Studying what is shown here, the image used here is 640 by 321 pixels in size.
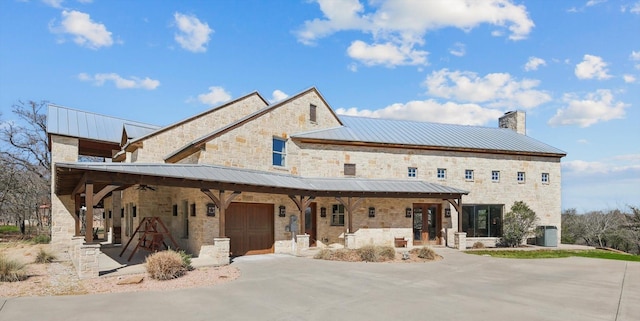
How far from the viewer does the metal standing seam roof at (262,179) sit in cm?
1233

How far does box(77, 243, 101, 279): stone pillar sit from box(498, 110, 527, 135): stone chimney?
2761 cm

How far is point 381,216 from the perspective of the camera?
819 inches

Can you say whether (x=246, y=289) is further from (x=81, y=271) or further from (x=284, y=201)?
(x=284, y=201)

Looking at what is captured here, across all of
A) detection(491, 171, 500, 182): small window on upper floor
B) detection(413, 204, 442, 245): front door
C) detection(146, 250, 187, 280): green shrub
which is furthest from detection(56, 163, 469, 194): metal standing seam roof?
detection(491, 171, 500, 182): small window on upper floor

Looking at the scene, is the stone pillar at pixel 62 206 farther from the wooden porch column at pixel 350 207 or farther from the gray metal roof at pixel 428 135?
the wooden porch column at pixel 350 207

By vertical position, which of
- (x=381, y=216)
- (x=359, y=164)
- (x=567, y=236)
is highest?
(x=359, y=164)

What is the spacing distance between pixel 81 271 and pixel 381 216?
14.0 m

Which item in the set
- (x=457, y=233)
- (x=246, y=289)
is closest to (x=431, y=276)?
(x=246, y=289)

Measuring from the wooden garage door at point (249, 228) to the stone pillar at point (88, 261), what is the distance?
5.67m

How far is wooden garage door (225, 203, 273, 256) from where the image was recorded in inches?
656

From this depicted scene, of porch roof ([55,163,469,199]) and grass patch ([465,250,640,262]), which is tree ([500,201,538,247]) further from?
porch roof ([55,163,469,199])

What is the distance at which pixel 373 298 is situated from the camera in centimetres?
923

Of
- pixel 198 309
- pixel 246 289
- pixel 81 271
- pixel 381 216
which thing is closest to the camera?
pixel 198 309

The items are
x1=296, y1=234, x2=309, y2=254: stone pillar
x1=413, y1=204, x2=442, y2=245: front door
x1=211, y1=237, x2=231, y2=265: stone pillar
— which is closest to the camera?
x1=211, y1=237, x2=231, y2=265: stone pillar
